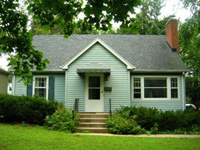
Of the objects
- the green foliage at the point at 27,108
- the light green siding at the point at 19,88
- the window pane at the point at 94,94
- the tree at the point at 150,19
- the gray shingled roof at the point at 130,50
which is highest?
the tree at the point at 150,19

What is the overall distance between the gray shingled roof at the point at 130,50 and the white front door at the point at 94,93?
2.38 metres

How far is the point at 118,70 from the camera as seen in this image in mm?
13695

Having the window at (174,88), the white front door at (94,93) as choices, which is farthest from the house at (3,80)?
the window at (174,88)

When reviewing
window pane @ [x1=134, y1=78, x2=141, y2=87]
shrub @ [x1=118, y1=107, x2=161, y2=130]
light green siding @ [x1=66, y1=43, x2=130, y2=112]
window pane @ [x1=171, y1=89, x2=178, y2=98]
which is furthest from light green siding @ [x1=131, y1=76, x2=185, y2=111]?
shrub @ [x1=118, y1=107, x2=161, y2=130]

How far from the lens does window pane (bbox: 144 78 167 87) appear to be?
14664mm

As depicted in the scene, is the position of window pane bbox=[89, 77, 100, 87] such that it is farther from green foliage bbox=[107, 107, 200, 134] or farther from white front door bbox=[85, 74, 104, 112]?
green foliage bbox=[107, 107, 200, 134]

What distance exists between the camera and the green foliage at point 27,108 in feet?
39.1

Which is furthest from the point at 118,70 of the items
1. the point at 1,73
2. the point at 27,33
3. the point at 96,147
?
the point at 1,73

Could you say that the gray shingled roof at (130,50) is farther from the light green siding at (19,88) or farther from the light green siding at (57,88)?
the light green siding at (19,88)

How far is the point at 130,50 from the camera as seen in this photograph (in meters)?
16.6

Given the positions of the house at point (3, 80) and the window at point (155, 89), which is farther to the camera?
the house at point (3, 80)

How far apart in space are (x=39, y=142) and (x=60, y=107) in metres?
4.19

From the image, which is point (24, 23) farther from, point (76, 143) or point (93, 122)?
point (93, 122)

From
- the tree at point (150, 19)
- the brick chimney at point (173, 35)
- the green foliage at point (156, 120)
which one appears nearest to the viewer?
the green foliage at point (156, 120)
